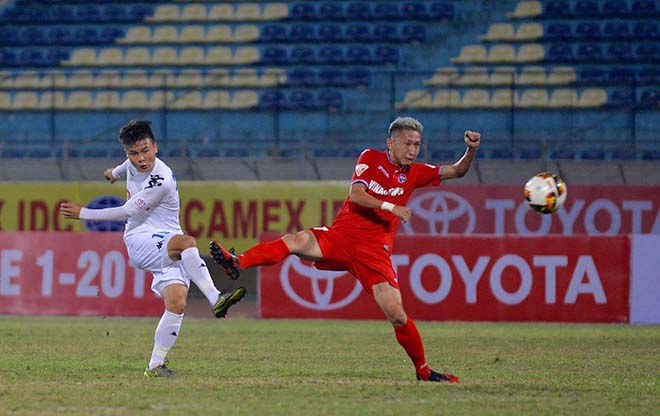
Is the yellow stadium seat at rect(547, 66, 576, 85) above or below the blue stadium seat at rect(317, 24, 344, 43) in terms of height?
below

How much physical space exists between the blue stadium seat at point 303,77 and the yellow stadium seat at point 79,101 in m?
4.50

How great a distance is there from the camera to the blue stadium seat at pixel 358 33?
27844 millimetres

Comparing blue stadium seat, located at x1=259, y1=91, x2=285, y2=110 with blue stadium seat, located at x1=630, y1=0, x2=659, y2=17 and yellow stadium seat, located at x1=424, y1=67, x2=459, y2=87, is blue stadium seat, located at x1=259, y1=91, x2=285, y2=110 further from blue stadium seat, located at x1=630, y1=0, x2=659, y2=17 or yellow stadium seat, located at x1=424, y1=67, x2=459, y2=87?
blue stadium seat, located at x1=630, y1=0, x2=659, y2=17

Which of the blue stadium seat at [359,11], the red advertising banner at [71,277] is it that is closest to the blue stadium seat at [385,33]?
A: the blue stadium seat at [359,11]

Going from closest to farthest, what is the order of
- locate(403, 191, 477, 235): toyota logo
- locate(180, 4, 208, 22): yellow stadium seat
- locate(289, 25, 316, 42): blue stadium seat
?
locate(403, 191, 477, 235): toyota logo
locate(289, 25, 316, 42): blue stadium seat
locate(180, 4, 208, 22): yellow stadium seat

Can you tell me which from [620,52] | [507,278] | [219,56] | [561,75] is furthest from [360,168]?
[219,56]

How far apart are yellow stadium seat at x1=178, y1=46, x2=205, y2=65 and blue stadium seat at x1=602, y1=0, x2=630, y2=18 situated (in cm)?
939

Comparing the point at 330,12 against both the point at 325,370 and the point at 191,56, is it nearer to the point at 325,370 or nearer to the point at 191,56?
the point at 191,56

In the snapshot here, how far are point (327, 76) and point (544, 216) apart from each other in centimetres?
754

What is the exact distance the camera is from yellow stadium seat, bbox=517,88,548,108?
23.2m

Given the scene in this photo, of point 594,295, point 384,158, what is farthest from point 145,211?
point 594,295

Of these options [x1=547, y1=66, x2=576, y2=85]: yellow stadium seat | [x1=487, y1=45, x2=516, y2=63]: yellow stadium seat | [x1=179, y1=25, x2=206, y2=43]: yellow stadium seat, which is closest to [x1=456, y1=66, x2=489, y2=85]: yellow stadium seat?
[x1=547, y1=66, x2=576, y2=85]: yellow stadium seat

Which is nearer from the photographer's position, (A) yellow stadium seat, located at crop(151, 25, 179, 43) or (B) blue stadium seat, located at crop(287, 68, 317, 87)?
(B) blue stadium seat, located at crop(287, 68, 317, 87)

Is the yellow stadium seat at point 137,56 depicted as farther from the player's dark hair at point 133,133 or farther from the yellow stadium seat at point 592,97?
the player's dark hair at point 133,133
